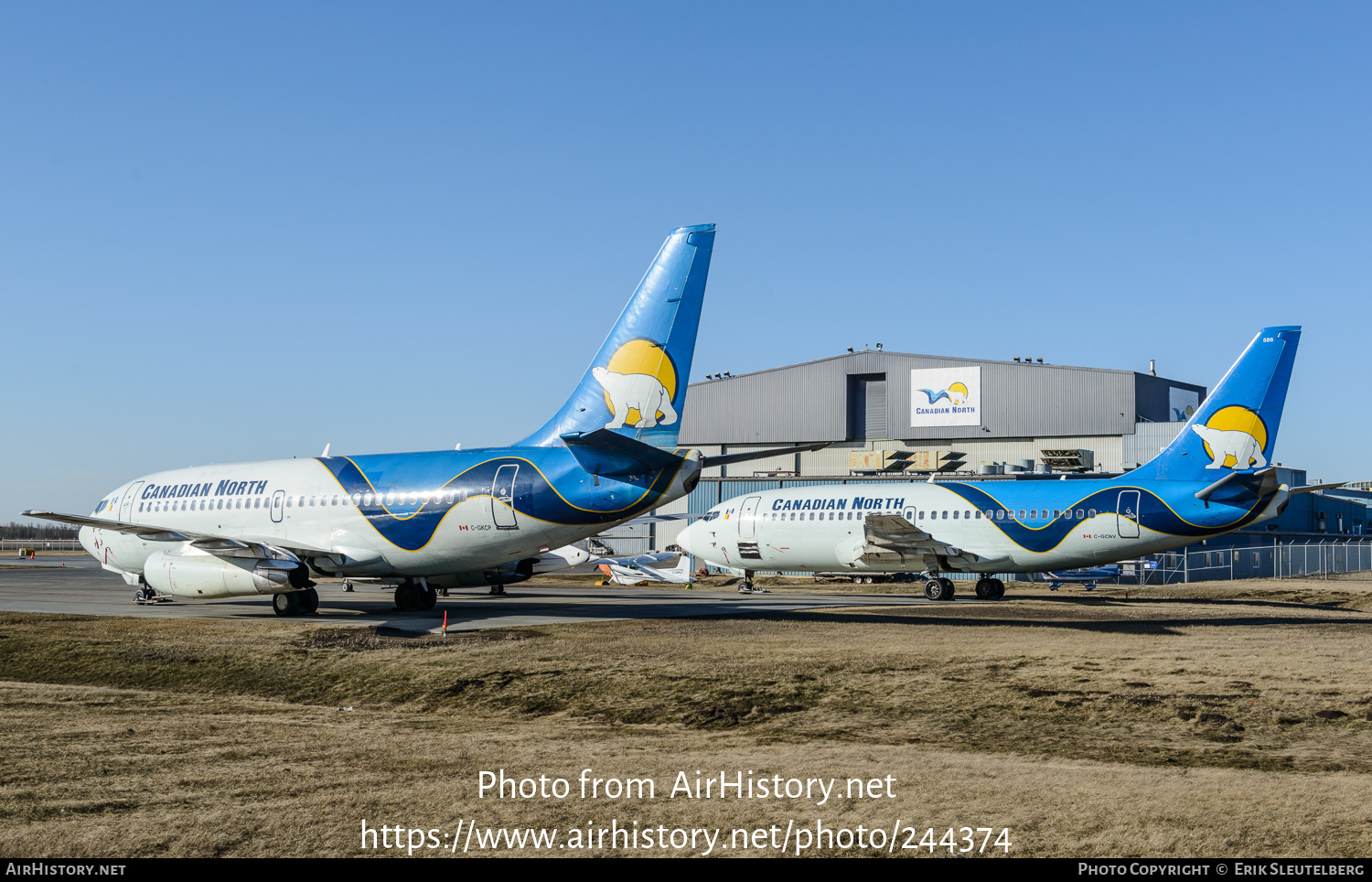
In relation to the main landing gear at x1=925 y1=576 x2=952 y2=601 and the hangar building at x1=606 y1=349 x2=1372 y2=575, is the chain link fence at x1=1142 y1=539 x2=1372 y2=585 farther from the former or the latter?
the main landing gear at x1=925 y1=576 x2=952 y2=601

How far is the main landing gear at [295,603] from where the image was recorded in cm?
2630

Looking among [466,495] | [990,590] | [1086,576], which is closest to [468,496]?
[466,495]

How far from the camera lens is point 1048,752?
10.4 metres

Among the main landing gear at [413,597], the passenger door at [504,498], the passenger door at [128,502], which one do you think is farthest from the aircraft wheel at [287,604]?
the passenger door at [128,502]

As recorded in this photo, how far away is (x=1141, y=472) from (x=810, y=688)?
23249mm

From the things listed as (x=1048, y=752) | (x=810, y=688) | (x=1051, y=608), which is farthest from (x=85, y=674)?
(x=1051, y=608)

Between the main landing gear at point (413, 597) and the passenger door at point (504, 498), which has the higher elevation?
the passenger door at point (504, 498)

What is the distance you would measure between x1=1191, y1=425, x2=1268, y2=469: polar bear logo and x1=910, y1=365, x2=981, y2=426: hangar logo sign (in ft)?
99.2

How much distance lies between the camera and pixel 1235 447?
3095 cm

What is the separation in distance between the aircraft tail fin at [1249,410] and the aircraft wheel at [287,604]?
981 inches

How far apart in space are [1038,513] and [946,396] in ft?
92.6

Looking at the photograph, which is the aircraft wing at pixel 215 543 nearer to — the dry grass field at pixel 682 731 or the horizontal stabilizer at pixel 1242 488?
the dry grass field at pixel 682 731

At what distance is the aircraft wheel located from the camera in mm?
26359
